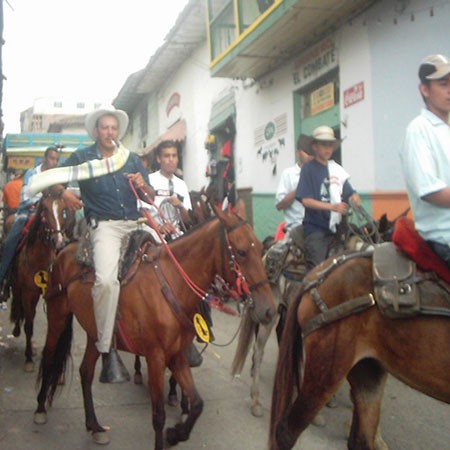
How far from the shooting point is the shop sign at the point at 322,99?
9383 mm

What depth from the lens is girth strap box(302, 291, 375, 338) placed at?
2.91m

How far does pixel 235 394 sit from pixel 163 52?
1410cm

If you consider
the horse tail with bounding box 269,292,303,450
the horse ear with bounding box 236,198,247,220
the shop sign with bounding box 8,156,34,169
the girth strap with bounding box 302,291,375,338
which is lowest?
the horse tail with bounding box 269,292,303,450

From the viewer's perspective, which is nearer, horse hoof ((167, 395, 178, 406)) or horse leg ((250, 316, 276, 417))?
horse leg ((250, 316, 276, 417))

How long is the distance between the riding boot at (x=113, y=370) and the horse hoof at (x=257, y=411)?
122 cm

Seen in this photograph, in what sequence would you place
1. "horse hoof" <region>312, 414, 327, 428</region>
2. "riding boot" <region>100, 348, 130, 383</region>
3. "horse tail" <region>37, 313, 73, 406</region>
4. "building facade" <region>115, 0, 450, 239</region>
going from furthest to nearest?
"building facade" <region>115, 0, 450, 239</region> < "horse tail" <region>37, 313, 73, 406</region> < "horse hoof" <region>312, 414, 327, 428</region> < "riding boot" <region>100, 348, 130, 383</region>

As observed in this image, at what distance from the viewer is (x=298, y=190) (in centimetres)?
502

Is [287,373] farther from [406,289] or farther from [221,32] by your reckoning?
[221,32]

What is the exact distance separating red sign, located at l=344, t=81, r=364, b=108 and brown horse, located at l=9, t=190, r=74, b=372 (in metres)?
4.80

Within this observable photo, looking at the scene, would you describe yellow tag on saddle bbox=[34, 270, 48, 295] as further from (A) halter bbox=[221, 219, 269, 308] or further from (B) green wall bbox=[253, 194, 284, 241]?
(B) green wall bbox=[253, 194, 284, 241]

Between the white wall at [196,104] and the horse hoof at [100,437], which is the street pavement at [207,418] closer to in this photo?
the horse hoof at [100,437]

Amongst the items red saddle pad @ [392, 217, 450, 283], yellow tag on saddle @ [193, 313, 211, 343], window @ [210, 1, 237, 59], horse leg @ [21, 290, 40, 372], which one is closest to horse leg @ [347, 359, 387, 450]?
red saddle pad @ [392, 217, 450, 283]

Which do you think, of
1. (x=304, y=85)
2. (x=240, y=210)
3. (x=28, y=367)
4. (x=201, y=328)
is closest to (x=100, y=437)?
(x=201, y=328)

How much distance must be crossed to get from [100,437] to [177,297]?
1344 mm
